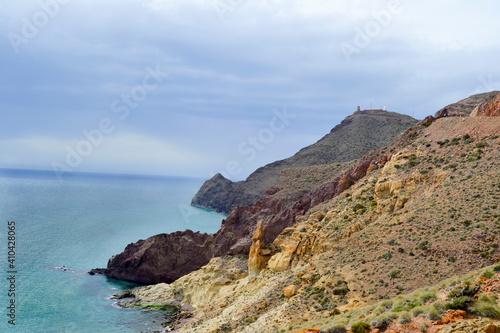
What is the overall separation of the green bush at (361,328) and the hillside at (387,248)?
0.43m

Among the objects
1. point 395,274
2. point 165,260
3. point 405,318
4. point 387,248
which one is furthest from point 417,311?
point 165,260

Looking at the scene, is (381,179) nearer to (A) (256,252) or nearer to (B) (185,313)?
(A) (256,252)

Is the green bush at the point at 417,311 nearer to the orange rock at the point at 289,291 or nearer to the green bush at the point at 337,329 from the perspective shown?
the green bush at the point at 337,329

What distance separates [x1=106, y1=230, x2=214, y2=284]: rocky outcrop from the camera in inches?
2511

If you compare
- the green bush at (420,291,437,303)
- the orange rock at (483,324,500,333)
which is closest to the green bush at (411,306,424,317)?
the green bush at (420,291,437,303)

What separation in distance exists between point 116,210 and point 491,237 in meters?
142

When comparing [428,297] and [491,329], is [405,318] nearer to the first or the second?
[428,297]

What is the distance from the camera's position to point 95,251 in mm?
81625

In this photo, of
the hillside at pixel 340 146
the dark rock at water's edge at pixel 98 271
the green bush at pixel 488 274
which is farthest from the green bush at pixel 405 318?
the hillside at pixel 340 146

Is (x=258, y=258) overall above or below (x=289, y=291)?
above

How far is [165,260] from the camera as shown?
64.5 metres

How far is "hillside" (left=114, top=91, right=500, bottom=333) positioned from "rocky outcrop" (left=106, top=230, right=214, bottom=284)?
15394 millimetres

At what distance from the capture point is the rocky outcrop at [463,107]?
4697cm

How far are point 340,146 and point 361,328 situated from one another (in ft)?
327
